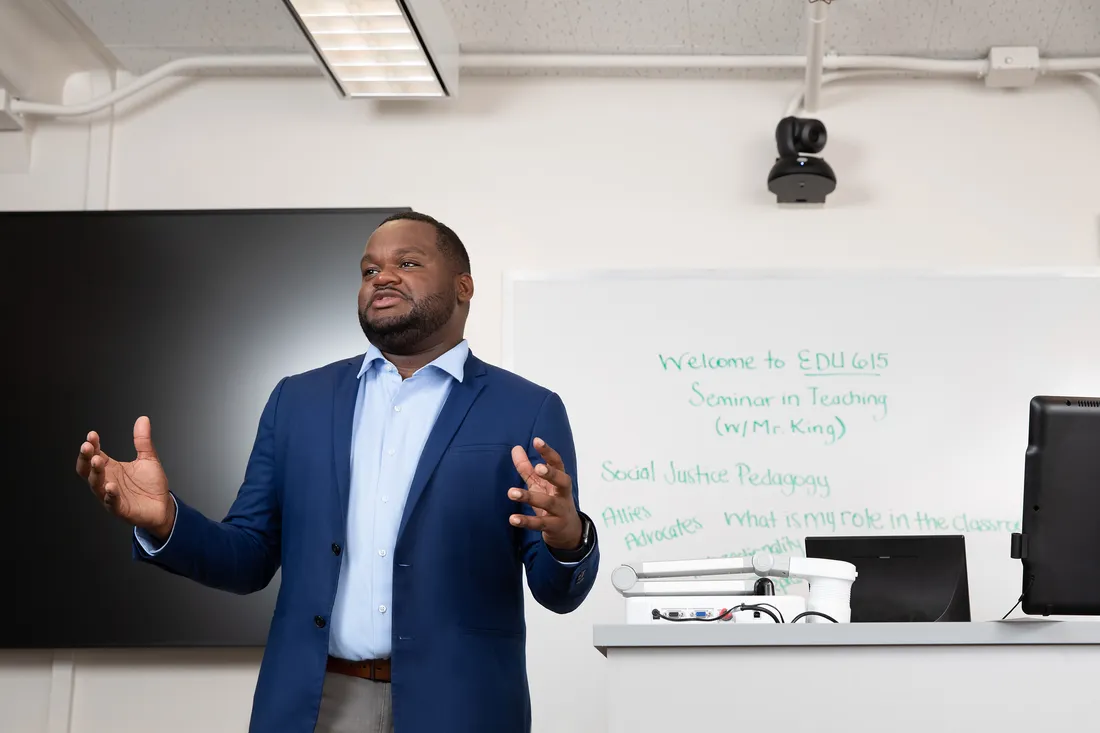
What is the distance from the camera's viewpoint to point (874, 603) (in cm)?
225

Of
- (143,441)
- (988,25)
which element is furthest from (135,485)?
(988,25)

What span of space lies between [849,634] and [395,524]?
71cm

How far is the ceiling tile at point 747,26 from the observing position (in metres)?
3.12

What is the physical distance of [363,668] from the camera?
1.60 m

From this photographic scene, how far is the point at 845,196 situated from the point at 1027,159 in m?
0.60

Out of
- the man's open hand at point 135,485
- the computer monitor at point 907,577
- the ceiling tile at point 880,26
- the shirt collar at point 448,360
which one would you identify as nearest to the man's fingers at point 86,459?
the man's open hand at point 135,485

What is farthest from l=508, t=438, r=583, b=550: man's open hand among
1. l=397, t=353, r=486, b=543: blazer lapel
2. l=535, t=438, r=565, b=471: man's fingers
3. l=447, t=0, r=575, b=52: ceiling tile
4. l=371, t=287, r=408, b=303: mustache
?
l=447, t=0, r=575, b=52: ceiling tile

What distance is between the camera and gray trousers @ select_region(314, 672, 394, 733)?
61.7 inches

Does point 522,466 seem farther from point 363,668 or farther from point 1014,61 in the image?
point 1014,61

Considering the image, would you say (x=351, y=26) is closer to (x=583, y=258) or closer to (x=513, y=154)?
(x=513, y=154)

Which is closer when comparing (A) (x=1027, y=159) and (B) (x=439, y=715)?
(B) (x=439, y=715)

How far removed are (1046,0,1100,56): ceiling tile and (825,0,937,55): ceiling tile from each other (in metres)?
0.38

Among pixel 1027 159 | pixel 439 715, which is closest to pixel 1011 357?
pixel 1027 159

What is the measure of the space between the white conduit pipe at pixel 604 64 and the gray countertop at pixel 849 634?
2.29 m
